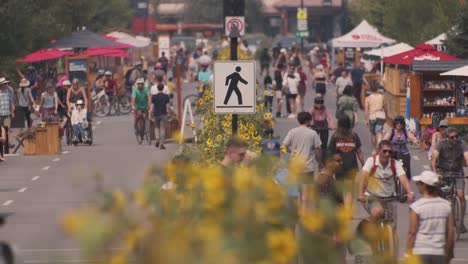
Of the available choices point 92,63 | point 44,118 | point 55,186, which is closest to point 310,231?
point 55,186

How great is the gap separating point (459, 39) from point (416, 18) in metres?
12.2

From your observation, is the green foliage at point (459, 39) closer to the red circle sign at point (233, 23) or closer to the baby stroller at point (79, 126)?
the baby stroller at point (79, 126)

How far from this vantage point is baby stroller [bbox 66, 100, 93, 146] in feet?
110

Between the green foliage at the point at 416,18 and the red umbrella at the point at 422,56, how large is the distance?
9.91 feet

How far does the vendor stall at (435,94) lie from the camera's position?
3234 cm

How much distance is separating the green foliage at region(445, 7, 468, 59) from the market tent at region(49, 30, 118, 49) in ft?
42.5

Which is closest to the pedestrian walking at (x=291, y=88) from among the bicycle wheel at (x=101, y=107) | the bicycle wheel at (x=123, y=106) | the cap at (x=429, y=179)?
the bicycle wheel at (x=101, y=107)

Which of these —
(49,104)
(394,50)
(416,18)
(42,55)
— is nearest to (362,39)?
(416,18)

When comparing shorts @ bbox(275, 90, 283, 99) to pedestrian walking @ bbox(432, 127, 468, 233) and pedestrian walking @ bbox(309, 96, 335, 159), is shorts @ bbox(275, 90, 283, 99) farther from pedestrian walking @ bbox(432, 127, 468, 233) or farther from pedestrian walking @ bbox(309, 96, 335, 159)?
pedestrian walking @ bbox(432, 127, 468, 233)

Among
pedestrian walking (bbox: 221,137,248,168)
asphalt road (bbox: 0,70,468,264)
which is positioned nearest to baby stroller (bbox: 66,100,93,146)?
asphalt road (bbox: 0,70,468,264)

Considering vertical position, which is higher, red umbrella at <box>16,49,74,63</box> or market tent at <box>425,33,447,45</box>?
market tent at <box>425,33,447,45</box>

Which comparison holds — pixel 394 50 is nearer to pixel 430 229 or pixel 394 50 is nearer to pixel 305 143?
pixel 305 143

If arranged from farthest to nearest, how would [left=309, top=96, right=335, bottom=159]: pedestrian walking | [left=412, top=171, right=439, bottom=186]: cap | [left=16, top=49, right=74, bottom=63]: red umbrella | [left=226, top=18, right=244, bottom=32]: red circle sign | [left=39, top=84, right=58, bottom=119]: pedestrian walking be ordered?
[left=16, top=49, right=74, bottom=63]: red umbrella → [left=39, top=84, right=58, bottom=119]: pedestrian walking → [left=309, top=96, right=335, bottom=159]: pedestrian walking → [left=226, top=18, right=244, bottom=32]: red circle sign → [left=412, top=171, right=439, bottom=186]: cap

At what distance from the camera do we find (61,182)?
25391 mm
